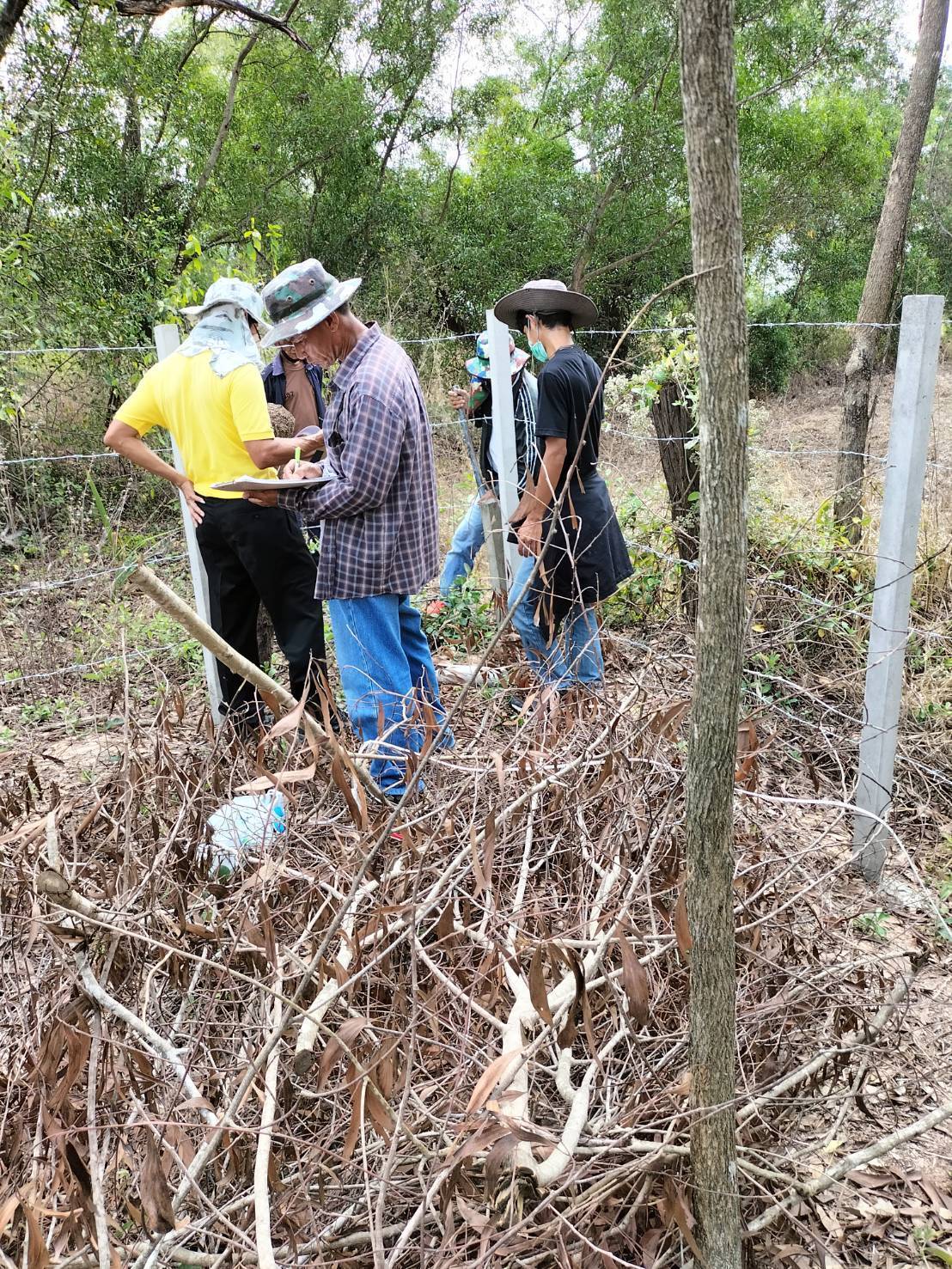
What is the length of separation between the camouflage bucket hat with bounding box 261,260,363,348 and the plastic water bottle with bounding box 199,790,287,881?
1.55 m

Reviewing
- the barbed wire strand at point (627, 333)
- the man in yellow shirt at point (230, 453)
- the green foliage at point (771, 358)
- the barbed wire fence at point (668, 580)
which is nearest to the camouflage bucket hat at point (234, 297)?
the man in yellow shirt at point (230, 453)

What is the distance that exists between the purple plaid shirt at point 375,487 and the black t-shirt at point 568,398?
477 mm

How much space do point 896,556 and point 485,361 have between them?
2640 mm

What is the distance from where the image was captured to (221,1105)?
165 centimetres

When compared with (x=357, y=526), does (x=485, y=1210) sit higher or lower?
lower

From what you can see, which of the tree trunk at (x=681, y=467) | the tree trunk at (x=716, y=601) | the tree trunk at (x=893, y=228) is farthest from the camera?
the tree trunk at (x=893, y=228)

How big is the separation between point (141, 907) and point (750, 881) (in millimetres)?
1348

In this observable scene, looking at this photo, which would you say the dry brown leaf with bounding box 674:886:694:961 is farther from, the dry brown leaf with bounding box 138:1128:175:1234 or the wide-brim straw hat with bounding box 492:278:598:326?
the wide-brim straw hat with bounding box 492:278:598:326

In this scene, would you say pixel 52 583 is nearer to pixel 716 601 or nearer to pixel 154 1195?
pixel 154 1195

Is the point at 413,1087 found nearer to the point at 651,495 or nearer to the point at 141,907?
the point at 141,907

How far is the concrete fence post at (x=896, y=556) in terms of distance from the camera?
265cm

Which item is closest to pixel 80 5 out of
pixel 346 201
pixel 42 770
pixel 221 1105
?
pixel 346 201

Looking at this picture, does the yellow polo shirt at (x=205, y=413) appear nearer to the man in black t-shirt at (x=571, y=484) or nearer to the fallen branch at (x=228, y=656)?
the man in black t-shirt at (x=571, y=484)

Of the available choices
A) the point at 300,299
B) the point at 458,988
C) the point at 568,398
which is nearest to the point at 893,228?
the point at 568,398
